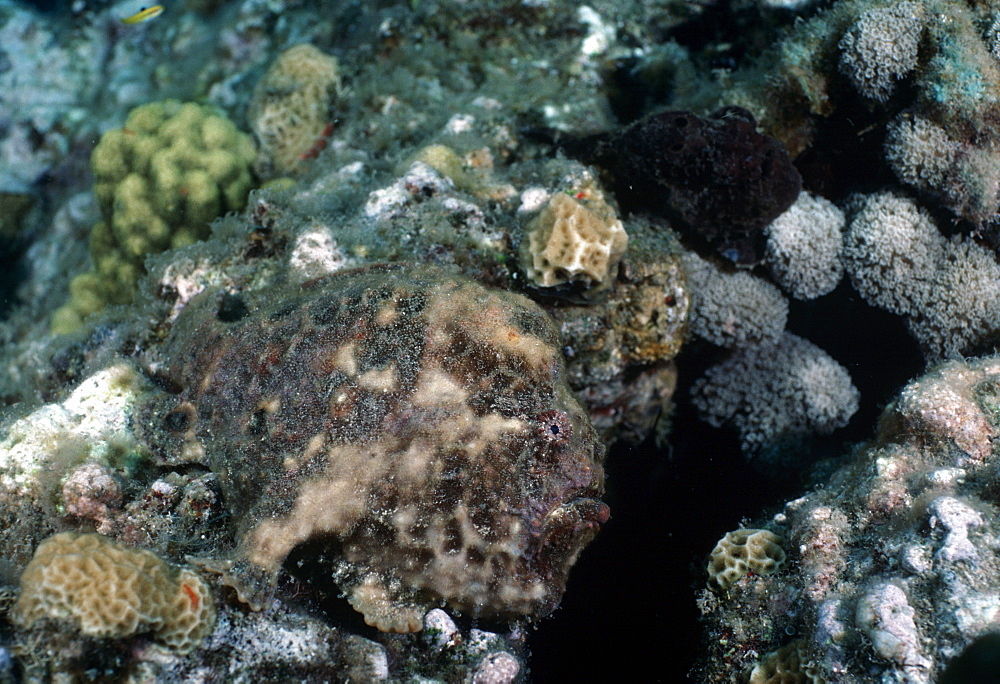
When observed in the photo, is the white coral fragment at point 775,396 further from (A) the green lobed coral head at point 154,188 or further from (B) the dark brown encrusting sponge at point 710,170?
(A) the green lobed coral head at point 154,188

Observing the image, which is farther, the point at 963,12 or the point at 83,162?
the point at 83,162

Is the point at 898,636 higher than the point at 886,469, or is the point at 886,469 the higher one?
the point at 898,636

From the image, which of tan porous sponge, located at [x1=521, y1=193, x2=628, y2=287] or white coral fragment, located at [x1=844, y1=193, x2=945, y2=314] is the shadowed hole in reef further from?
tan porous sponge, located at [x1=521, y1=193, x2=628, y2=287]

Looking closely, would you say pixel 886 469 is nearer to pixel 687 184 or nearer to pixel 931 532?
pixel 931 532

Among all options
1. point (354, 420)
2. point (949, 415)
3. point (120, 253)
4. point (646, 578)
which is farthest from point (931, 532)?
point (120, 253)

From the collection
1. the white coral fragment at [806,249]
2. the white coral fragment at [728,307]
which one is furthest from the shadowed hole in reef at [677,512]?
the white coral fragment at [806,249]

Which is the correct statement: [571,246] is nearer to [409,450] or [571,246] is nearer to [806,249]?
[409,450]

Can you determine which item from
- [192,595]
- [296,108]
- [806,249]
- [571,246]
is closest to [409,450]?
[192,595]
